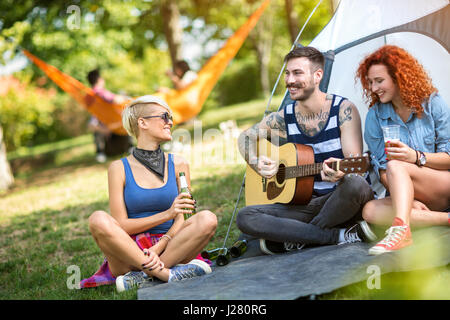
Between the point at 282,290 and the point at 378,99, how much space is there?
1.31 meters

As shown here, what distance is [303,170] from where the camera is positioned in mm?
2840

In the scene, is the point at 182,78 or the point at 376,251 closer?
the point at 376,251

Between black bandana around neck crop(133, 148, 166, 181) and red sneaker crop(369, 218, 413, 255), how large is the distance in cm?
121

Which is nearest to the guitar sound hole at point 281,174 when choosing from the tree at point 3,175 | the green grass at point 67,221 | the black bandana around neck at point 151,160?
the green grass at point 67,221

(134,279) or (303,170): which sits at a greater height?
(303,170)

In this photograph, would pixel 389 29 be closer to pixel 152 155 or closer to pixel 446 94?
pixel 446 94

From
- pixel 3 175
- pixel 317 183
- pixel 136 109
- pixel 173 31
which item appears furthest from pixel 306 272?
pixel 173 31

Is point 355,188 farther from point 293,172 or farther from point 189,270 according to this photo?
point 189,270

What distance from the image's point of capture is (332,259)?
2430 millimetres

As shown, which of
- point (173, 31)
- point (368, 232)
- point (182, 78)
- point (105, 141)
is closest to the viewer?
point (368, 232)

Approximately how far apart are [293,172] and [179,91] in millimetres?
4174

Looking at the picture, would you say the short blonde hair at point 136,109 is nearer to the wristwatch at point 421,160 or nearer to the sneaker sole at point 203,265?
the sneaker sole at point 203,265

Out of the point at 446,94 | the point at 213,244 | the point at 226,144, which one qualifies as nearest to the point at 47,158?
the point at 226,144

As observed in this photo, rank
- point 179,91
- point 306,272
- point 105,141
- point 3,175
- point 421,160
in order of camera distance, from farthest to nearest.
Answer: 1. point 105,141
2. point 3,175
3. point 179,91
4. point 421,160
5. point 306,272
